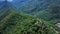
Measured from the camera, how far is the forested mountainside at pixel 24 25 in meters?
9.51

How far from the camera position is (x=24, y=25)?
430 inches

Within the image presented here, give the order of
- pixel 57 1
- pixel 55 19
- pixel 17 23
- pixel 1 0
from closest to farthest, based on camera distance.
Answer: pixel 17 23 → pixel 55 19 → pixel 57 1 → pixel 1 0

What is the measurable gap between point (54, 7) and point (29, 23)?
10.6 meters

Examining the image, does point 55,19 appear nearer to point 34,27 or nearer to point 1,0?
point 34,27

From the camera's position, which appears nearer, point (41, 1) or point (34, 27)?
point (34, 27)

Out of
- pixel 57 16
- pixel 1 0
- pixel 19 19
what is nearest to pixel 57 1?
pixel 57 16

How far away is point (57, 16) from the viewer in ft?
63.2

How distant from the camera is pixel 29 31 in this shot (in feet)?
30.9

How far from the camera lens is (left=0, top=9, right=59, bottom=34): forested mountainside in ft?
31.2

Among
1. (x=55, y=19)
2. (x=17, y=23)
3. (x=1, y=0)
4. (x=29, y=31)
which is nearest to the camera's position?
(x=29, y=31)

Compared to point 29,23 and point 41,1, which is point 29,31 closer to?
point 29,23

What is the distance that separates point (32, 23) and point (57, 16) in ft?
31.0

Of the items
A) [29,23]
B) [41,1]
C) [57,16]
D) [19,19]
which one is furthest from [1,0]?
[29,23]

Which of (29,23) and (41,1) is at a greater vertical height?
(29,23)
